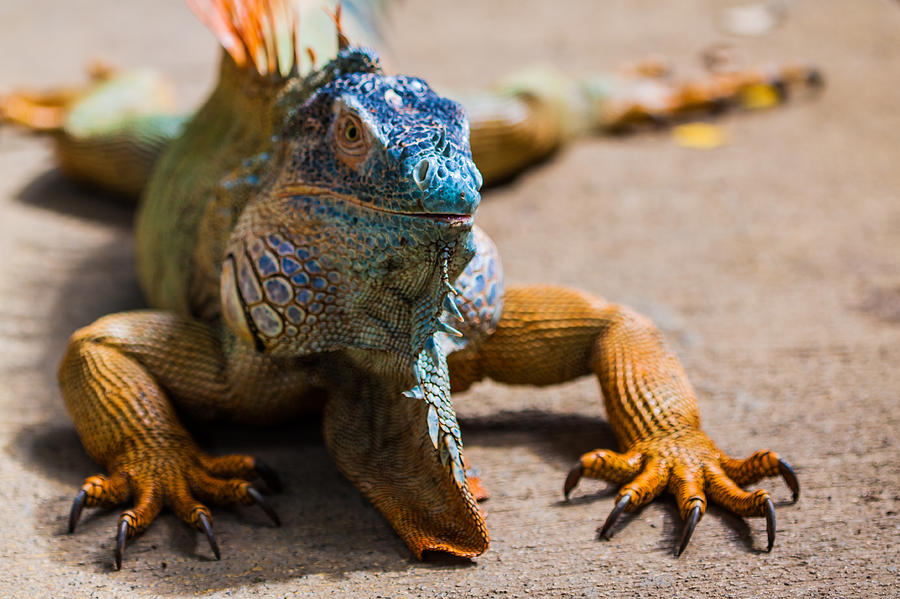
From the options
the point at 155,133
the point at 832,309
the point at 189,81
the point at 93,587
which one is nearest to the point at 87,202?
the point at 155,133

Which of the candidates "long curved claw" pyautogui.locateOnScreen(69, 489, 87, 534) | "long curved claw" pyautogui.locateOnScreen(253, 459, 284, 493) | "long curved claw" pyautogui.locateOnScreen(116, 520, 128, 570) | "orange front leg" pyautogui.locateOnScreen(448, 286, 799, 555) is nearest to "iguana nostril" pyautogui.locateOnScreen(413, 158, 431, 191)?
"orange front leg" pyautogui.locateOnScreen(448, 286, 799, 555)

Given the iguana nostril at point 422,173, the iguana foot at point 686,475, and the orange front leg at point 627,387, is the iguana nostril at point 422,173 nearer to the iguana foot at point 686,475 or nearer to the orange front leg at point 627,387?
the orange front leg at point 627,387

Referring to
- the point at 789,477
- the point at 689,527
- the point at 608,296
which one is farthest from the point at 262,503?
the point at 608,296

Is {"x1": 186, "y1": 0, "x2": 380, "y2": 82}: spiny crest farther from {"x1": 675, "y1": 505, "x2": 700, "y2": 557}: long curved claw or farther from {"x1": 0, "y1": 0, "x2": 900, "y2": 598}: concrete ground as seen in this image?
{"x1": 675, "y1": 505, "x2": 700, "y2": 557}: long curved claw

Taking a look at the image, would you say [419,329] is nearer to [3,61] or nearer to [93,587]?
[93,587]

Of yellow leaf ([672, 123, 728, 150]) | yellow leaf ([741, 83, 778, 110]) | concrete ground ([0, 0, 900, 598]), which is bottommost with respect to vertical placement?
concrete ground ([0, 0, 900, 598])

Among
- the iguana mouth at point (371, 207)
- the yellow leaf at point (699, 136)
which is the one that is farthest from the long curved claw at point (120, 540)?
the yellow leaf at point (699, 136)

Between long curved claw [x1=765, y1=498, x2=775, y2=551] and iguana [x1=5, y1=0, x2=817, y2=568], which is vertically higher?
iguana [x1=5, y1=0, x2=817, y2=568]
